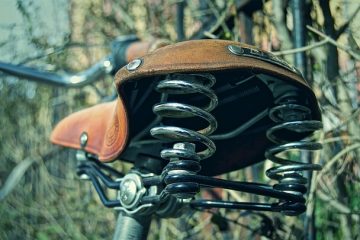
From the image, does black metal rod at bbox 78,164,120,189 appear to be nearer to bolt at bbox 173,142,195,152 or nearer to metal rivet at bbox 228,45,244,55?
bolt at bbox 173,142,195,152

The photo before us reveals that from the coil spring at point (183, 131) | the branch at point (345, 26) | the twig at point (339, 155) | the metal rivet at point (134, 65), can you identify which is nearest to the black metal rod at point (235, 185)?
the coil spring at point (183, 131)

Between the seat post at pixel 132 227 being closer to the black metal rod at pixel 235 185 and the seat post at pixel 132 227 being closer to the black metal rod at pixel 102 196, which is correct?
the black metal rod at pixel 102 196

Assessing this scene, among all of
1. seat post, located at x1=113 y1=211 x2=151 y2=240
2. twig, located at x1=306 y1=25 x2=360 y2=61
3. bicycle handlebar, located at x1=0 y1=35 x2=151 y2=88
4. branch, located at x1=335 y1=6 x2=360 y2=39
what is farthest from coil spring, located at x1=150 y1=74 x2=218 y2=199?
branch, located at x1=335 y1=6 x2=360 y2=39

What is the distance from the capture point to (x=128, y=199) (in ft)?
4.35

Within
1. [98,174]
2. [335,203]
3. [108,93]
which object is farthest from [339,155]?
[108,93]

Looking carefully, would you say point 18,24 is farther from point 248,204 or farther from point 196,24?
point 248,204

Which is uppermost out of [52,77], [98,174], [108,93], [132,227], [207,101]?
[108,93]

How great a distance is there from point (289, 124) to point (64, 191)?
2.98 metres

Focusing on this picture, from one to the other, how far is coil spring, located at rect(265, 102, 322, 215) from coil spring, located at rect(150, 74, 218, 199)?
205 millimetres

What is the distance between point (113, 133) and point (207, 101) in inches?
9.5

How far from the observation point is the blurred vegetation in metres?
1.94

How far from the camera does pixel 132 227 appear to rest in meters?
1.36

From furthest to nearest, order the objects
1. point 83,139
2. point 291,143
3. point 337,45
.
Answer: point 337,45 < point 83,139 < point 291,143

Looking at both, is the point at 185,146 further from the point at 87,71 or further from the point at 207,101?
the point at 87,71
